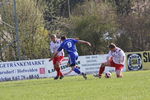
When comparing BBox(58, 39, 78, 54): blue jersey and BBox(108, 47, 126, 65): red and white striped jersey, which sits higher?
BBox(58, 39, 78, 54): blue jersey

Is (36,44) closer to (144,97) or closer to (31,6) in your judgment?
(31,6)

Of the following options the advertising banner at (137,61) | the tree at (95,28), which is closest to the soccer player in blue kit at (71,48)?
the advertising banner at (137,61)

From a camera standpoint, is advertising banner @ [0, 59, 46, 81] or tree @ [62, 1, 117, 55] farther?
tree @ [62, 1, 117, 55]

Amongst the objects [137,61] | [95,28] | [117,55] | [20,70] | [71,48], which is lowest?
[137,61]

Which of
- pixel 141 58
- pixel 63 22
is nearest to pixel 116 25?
pixel 63 22

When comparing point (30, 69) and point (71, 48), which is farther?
point (30, 69)

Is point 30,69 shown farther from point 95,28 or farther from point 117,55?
point 95,28

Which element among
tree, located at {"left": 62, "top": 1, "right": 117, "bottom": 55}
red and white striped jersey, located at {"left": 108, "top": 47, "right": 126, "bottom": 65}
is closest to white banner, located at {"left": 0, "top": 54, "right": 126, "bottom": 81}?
red and white striped jersey, located at {"left": 108, "top": 47, "right": 126, "bottom": 65}

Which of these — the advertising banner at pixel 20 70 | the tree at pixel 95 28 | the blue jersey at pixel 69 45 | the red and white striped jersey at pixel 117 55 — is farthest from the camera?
the tree at pixel 95 28

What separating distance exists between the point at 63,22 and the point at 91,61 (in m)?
27.1

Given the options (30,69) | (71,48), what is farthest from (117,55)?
(30,69)

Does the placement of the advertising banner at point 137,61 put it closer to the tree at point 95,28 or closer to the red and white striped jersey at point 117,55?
the red and white striped jersey at point 117,55

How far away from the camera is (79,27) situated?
182 ft

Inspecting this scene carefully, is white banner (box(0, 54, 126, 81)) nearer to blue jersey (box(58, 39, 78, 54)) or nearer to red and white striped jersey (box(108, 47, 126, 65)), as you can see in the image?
red and white striped jersey (box(108, 47, 126, 65))
